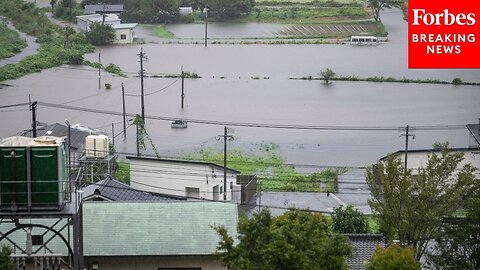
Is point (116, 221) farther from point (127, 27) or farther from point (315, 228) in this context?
point (127, 27)

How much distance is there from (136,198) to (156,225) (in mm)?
545

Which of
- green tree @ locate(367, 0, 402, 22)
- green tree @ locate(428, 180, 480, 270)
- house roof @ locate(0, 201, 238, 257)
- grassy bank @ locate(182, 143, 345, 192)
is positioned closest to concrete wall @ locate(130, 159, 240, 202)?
grassy bank @ locate(182, 143, 345, 192)

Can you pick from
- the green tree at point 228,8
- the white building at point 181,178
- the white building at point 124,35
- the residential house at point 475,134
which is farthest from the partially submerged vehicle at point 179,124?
the green tree at point 228,8

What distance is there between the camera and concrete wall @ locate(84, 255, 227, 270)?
327cm

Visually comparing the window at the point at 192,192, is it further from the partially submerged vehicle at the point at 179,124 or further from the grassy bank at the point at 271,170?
the partially submerged vehicle at the point at 179,124

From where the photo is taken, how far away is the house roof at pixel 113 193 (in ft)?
11.9

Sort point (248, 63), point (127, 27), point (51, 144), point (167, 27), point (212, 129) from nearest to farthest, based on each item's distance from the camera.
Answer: point (51, 144)
point (212, 129)
point (248, 63)
point (127, 27)
point (167, 27)

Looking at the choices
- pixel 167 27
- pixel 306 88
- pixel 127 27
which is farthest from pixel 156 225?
pixel 167 27

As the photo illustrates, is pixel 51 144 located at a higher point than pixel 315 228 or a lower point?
higher

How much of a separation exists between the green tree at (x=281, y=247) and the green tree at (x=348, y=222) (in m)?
1.54

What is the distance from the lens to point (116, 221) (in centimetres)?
332

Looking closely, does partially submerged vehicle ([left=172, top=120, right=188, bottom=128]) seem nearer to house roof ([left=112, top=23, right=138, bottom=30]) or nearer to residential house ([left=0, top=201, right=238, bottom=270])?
residential house ([left=0, top=201, right=238, bottom=270])

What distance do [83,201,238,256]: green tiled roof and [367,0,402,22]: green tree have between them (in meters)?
11.7

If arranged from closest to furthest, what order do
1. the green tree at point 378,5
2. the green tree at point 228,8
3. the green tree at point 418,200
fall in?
1. the green tree at point 418,200
2. the green tree at point 228,8
3. the green tree at point 378,5
